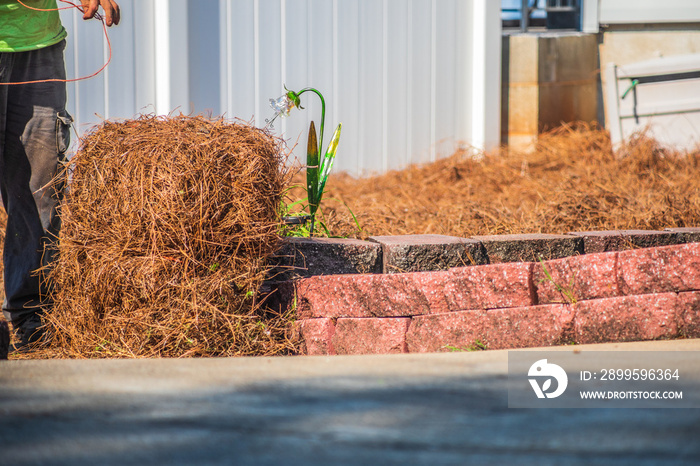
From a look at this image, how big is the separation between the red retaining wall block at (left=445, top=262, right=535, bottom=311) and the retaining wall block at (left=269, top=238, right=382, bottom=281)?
467mm

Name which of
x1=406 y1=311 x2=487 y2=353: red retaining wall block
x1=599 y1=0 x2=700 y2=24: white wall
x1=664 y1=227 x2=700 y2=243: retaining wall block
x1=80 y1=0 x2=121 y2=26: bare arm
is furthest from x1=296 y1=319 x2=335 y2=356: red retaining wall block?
x1=599 y1=0 x2=700 y2=24: white wall

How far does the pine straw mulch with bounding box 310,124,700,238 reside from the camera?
3.78 m

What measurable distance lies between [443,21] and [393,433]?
5456mm

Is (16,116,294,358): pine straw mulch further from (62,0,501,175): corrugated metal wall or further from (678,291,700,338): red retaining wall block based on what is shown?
(62,0,501,175): corrugated metal wall

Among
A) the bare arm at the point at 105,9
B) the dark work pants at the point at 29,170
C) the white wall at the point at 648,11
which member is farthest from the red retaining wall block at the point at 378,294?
the white wall at the point at 648,11

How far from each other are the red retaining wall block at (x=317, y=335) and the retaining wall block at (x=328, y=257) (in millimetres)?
242

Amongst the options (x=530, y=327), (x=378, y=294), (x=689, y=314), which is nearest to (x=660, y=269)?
(x=689, y=314)

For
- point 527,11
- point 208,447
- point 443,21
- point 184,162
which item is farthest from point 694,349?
point 527,11

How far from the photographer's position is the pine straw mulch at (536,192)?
3.78m

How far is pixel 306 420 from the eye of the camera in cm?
143

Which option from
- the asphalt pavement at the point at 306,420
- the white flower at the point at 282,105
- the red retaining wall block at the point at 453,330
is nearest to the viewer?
the asphalt pavement at the point at 306,420

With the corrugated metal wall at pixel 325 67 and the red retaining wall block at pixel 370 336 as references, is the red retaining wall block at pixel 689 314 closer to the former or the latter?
the red retaining wall block at pixel 370 336

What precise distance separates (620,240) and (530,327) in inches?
36.5

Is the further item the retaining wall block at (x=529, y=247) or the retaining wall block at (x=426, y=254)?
the retaining wall block at (x=529, y=247)
